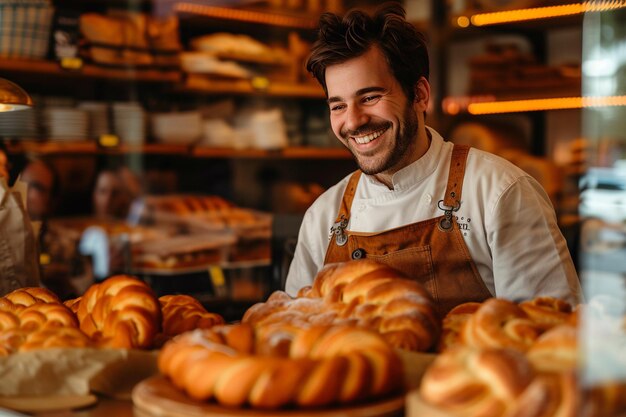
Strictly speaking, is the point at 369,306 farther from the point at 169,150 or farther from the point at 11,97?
the point at 169,150

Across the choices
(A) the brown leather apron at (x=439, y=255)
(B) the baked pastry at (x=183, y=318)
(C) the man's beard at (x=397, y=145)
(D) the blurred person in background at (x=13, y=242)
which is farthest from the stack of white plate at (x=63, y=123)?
(B) the baked pastry at (x=183, y=318)

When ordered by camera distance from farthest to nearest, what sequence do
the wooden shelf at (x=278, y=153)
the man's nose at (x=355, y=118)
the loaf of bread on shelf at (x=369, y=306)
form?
1. the wooden shelf at (x=278, y=153)
2. the man's nose at (x=355, y=118)
3. the loaf of bread on shelf at (x=369, y=306)

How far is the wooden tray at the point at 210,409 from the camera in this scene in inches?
41.6

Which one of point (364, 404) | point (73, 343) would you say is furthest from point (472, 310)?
point (73, 343)

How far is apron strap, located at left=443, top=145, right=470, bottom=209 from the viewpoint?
7.01 feet

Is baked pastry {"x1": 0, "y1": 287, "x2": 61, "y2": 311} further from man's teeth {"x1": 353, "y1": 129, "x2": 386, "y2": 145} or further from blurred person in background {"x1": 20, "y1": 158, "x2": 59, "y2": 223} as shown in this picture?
blurred person in background {"x1": 20, "y1": 158, "x2": 59, "y2": 223}

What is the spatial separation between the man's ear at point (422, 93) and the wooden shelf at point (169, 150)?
106 inches

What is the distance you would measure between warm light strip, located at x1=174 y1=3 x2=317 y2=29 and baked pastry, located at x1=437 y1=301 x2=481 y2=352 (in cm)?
405

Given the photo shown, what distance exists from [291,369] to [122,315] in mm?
509

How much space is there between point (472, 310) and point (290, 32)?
4240mm

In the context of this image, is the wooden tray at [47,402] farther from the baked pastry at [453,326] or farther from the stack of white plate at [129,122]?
the stack of white plate at [129,122]

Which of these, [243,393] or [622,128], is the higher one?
[622,128]

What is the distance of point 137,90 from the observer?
194 inches

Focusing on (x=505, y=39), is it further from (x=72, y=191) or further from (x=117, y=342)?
(x=117, y=342)
